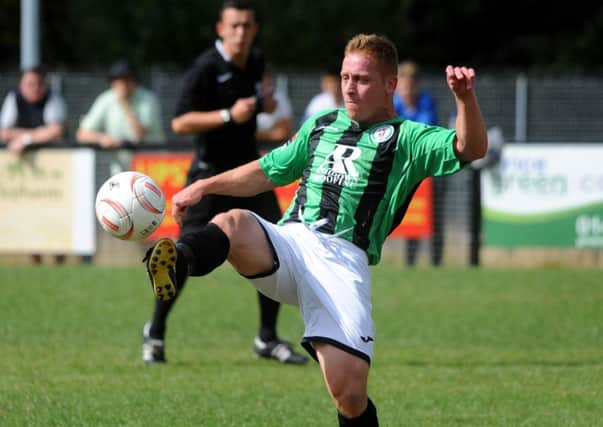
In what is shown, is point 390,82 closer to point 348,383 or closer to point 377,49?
point 377,49

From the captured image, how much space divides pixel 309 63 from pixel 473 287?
746 inches

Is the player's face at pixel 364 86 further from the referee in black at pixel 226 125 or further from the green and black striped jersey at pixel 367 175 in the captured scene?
the referee in black at pixel 226 125

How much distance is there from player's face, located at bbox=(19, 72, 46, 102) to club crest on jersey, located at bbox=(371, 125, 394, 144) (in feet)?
30.4

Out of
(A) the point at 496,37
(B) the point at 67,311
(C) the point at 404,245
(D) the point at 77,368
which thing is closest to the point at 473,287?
(C) the point at 404,245

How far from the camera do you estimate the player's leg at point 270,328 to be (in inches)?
351

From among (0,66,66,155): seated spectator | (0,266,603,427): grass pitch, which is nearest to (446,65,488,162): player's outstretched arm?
(0,266,603,427): grass pitch

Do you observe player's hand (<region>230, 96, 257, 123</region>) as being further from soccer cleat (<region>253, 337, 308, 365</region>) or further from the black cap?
the black cap

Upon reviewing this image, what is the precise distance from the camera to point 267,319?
356 inches

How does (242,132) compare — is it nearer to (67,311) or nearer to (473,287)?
(67,311)

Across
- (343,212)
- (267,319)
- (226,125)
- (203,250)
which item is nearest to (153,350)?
(267,319)

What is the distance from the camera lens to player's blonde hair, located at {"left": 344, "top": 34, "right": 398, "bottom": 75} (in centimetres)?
→ 609

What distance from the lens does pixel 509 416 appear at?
7.16 metres

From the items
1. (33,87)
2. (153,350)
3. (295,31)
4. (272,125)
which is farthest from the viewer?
(295,31)

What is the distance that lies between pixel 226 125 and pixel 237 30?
0.66m
